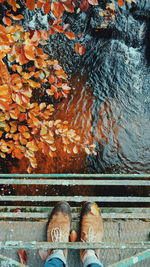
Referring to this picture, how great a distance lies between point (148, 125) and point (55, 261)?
3272 millimetres

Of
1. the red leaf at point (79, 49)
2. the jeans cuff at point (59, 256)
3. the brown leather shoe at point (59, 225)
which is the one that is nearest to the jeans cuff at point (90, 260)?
the jeans cuff at point (59, 256)

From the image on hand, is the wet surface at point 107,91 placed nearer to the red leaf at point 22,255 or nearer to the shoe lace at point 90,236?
the shoe lace at point 90,236

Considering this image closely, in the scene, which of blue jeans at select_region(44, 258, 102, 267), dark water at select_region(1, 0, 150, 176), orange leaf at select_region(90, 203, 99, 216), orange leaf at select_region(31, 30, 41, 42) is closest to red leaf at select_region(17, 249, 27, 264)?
blue jeans at select_region(44, 258, 102, 267)

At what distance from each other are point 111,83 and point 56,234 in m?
3.37

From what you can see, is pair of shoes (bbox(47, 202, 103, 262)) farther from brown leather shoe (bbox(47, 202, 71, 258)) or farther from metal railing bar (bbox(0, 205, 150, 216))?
metal railing bar (bbox(0, 205, 150, 216))

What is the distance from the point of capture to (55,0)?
1701 mm

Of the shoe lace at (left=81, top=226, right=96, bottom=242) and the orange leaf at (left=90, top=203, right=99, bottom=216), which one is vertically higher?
the orange leaf at (left=90, top=203, right=99, bottom=216)

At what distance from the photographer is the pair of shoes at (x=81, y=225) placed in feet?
7.32

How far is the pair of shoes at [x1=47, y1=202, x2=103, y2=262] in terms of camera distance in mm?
2232

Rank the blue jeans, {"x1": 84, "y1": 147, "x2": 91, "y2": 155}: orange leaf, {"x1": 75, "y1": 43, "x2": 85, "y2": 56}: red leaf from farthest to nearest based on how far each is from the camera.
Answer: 1. {"x1": 75, "y1": 43, "x2": 85, "y2": 56}: red leaf
2. {"x1": 84, "y1": 147, "x2": 91, "y2": 155}: orange leaf
3. the blue jeans

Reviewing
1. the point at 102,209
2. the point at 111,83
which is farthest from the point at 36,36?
the point at 111,83

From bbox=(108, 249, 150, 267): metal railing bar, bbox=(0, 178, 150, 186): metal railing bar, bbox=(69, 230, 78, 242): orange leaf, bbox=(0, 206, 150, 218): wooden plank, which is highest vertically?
bbox=(0, 178, 150, 186): metal railing bar

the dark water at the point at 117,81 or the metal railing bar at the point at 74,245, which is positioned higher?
the dark water at the point at 117,81

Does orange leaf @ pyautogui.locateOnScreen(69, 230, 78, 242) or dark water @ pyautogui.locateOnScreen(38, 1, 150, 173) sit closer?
orange leaf @ pyautogui.locateOnScreen(69, 230, 78, 242)
